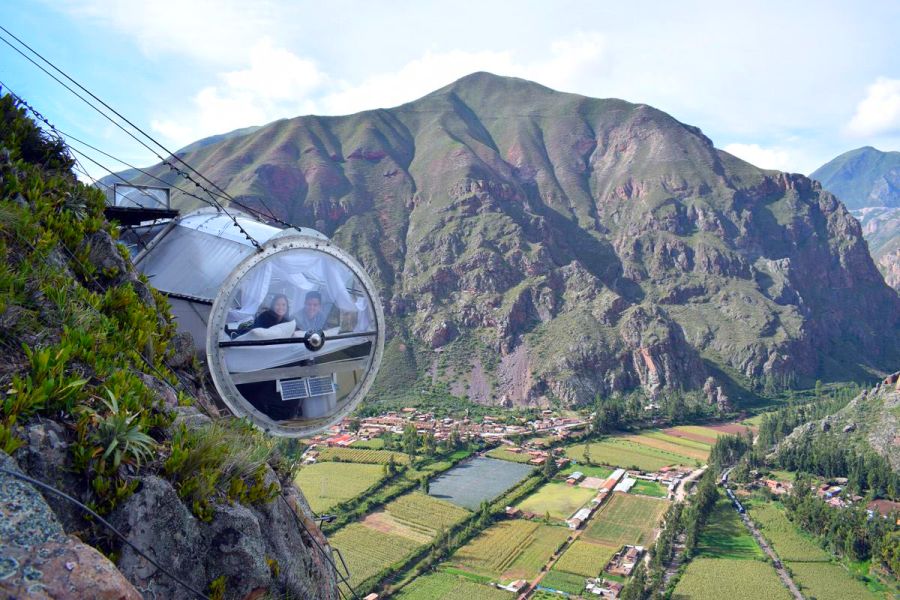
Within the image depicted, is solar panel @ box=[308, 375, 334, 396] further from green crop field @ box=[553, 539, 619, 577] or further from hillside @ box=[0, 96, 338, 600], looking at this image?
green crop field @ box=[553, 539, 619, 577]

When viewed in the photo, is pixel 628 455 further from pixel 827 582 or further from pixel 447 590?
pixel 447 590

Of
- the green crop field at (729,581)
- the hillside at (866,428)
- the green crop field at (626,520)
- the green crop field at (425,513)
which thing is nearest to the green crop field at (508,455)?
the green crop field at (626,520)

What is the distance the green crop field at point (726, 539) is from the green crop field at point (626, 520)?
427 cm

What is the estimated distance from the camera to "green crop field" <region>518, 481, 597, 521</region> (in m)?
56.8

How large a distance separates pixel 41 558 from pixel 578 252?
5856 inches

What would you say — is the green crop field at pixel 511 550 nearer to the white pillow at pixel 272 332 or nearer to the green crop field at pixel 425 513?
the green crop field at pixel 425 513

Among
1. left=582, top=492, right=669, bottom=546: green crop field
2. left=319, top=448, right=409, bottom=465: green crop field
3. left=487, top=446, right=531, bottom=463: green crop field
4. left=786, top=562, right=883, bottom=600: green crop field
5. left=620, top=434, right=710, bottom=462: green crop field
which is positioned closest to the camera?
left=786, top=562, right=883, bottom=600: green crop field

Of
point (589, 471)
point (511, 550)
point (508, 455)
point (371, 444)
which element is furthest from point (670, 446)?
point (511, 550)

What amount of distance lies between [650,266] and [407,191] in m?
64.3

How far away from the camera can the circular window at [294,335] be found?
7.69m

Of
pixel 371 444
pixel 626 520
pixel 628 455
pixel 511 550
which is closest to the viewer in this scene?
pixel 511 550

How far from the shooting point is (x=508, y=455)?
239 ft

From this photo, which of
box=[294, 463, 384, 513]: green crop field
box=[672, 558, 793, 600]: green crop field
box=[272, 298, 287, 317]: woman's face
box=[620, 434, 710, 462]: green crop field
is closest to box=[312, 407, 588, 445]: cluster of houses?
box=[620, 434, 710, 462]: green crop field

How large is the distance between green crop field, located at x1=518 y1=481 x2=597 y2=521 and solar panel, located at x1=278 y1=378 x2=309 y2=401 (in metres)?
51.9
